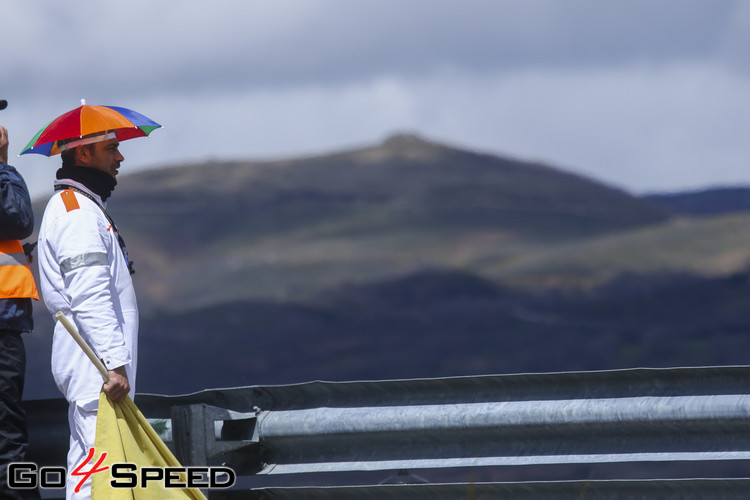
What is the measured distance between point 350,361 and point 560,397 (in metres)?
67.4

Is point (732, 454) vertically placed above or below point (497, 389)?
below

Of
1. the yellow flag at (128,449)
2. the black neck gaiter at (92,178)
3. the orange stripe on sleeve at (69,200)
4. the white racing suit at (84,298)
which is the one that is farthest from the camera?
the black neck gaiter at (92,178)

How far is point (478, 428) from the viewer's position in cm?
353

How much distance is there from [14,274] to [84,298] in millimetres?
563

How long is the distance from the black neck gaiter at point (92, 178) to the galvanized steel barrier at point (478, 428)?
2.98ft

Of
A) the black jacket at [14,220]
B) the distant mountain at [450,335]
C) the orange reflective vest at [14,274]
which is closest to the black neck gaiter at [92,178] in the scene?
the black jacket at [14,220]

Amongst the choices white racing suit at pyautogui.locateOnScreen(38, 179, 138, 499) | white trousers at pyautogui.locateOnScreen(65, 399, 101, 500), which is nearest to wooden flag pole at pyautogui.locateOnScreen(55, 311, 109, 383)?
white racing suit at pyautogui.locateOnScreen(38, 179, 138, 499)

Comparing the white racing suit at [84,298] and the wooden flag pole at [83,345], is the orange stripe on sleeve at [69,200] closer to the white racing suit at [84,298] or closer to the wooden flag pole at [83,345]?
the white racing suit at [84,298]

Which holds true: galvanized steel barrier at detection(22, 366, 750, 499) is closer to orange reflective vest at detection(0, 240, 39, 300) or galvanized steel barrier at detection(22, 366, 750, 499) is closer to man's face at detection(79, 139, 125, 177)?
orange reflective vest at detection(0, 240, 39, 300)

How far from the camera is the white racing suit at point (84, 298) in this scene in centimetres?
347

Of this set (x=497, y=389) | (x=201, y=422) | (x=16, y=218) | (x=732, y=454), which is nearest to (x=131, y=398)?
(x=201, y=422)

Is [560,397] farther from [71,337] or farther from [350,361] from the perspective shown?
[350,361]

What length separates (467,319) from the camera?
233 ft

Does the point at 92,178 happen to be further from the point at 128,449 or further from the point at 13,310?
the point at 128,449
